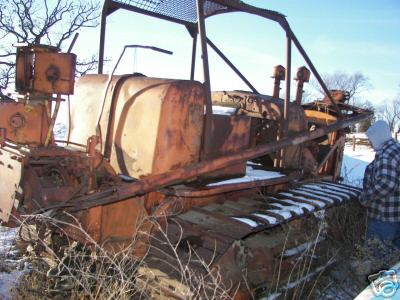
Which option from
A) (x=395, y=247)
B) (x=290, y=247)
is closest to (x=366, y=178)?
(x=395, y=247)

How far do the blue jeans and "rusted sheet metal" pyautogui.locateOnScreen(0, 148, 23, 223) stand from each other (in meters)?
3.91

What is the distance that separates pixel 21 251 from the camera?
16.3 feet

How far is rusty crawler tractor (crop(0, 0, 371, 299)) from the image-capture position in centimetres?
307

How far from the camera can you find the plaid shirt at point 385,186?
16.0ft

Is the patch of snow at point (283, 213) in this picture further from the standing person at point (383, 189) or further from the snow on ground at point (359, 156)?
the snow on ground at point (359, 156)

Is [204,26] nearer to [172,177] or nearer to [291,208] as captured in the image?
[172,177]

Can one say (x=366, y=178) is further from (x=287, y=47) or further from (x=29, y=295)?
(x=29, y=295)

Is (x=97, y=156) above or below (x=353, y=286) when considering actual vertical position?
above

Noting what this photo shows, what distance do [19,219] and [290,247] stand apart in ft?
7.61

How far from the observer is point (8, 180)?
10.2 ft

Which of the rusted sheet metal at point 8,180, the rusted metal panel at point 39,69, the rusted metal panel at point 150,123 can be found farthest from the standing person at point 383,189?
the rusted sheet metal at point 8,180

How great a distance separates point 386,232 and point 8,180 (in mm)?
4044

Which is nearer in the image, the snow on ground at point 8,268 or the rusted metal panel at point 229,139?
the rusted metal panel at point 229,139

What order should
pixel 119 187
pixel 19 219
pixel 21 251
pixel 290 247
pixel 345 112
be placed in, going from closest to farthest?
1. pixel 19 219
2. pixel 119 187
3. pixel 290 247
4. pixel 21 251
5. pixel 345 112
